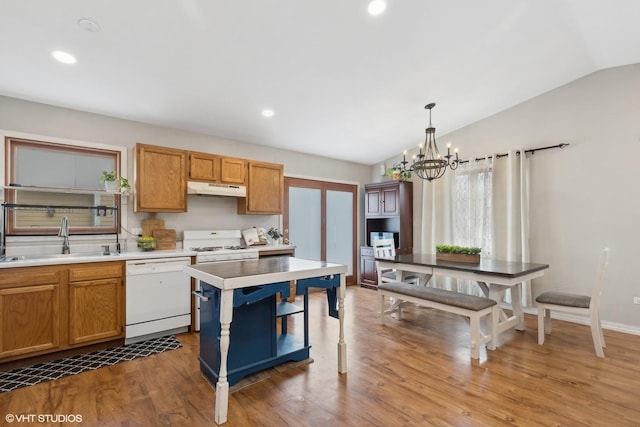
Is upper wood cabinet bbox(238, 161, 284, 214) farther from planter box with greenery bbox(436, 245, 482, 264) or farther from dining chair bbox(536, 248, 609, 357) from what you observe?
dining chair bbox(536, 248, 609, 357)

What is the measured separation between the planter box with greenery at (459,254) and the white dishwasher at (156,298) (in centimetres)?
307

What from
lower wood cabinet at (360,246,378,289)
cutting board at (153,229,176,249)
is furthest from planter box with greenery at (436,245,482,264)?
cutting board at (153,229,176,249)

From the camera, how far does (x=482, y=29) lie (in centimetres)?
285

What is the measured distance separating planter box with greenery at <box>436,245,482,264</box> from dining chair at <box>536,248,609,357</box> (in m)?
0.74

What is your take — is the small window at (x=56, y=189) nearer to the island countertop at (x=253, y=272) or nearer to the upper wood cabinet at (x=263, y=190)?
the upper wood cabinet at (x=263, y=190)

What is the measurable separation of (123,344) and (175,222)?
1.52 m

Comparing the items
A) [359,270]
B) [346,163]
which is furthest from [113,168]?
[359,270]

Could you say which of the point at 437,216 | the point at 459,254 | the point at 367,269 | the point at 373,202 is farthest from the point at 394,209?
the point at 459,254

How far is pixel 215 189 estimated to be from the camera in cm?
400

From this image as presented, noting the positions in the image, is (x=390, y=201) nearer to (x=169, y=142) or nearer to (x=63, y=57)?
(x=169, y=142)

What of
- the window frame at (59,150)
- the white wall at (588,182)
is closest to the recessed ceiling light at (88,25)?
the window frame at (59,150)

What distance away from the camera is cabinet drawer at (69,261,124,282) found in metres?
2.87

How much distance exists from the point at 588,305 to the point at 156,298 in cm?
434

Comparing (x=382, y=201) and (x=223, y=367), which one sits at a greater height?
(x=382, y=201)
